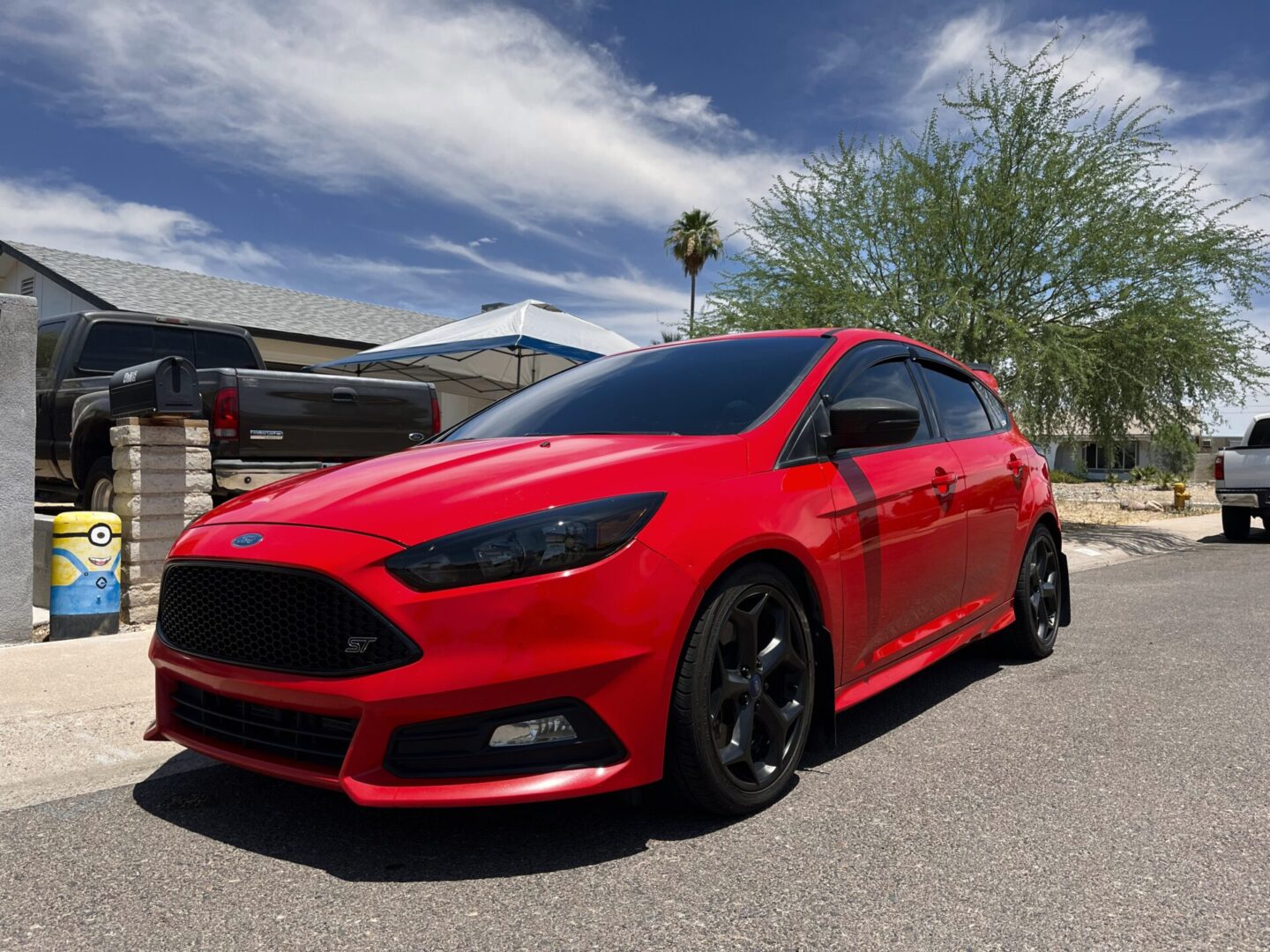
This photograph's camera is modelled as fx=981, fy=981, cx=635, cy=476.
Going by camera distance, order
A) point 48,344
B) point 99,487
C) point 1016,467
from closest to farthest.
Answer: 1. point 1016,467
2. point 99,487
3. point 48,344

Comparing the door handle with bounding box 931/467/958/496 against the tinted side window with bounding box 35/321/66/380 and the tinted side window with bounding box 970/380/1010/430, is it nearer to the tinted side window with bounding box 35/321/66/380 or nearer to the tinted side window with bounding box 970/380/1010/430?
the tinted side window with bounding box 970/380/1010/430

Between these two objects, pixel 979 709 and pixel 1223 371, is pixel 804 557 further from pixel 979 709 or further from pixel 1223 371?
pixel 1223 371

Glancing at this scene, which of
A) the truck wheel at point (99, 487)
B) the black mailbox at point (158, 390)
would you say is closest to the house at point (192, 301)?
the truck wheel at point (99, 487)

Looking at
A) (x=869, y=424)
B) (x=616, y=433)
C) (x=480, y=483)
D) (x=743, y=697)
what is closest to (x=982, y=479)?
(x=869, y=424)

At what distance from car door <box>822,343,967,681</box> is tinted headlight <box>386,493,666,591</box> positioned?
1.12m

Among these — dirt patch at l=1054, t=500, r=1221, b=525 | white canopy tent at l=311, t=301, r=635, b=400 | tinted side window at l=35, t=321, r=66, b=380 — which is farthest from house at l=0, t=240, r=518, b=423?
dirt patch at l=1054, t=500, r=1221, b=525

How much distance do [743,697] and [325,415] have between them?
5419 mm

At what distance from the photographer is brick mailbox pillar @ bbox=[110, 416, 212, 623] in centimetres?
626

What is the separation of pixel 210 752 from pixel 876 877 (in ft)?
6.36

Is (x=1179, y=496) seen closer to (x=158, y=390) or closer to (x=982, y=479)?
(x=982, y=479)

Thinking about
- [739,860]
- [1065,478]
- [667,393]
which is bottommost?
[739,860]

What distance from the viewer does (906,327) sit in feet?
46.4

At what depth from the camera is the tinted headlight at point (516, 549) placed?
2586mm

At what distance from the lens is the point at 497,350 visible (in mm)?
14398
